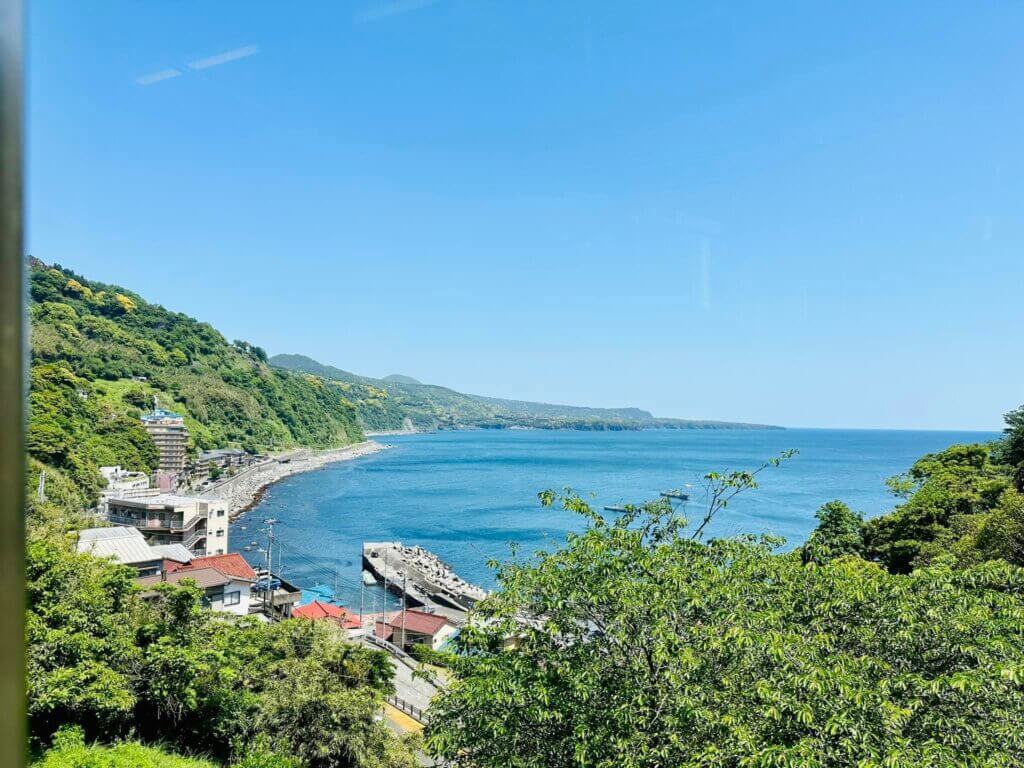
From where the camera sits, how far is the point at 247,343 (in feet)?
264

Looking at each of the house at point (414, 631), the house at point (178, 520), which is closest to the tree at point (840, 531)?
the house at point (414, 631)

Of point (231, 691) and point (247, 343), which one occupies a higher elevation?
point (247, 343)

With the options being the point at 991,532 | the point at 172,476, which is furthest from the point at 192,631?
the point at 172,476

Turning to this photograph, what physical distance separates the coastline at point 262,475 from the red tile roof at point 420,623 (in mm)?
16642

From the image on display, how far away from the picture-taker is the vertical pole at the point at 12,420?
52 centimetres

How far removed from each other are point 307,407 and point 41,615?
2820 inches

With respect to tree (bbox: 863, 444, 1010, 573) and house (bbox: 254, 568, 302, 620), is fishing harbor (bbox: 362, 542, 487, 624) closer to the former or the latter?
house (bbox: 254, 568, 302, 620)

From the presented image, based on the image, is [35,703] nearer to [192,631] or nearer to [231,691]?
[192,631]

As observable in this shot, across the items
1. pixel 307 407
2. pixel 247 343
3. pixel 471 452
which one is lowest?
pixel 471 452

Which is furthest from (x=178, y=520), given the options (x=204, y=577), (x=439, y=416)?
(x=439, y=416)

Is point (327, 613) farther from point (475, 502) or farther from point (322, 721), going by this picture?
point (475, 502)

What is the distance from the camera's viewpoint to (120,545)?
613 inches

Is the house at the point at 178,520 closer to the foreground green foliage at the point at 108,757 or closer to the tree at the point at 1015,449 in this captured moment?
the foreground green foliage at the point at 108,757

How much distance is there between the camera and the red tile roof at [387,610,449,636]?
60.9ft
